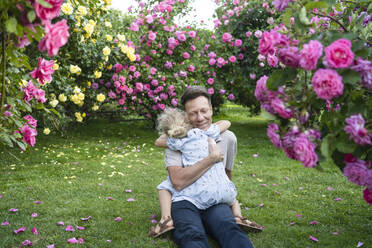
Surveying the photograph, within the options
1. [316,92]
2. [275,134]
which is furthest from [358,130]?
[275,134]

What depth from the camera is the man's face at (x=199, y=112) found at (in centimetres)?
272

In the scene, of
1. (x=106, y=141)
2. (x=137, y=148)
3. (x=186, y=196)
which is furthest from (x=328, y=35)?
(x=106, y=141)

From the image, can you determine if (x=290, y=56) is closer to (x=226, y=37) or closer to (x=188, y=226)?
(x=188, y=226)

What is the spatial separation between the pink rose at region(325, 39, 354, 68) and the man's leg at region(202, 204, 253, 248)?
4.40ft

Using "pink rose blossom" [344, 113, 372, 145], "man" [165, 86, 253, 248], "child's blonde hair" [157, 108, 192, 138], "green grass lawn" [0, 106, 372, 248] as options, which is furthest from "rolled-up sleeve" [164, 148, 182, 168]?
"pink rose blossom" [344, 113, 372, 145]

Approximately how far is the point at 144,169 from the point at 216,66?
131 inches

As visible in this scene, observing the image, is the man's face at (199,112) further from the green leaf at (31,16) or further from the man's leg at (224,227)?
the green leaf at (31,16)

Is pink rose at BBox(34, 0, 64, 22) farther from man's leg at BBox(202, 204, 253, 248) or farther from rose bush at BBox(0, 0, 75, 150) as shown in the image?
man's leg at BBox(202, 204, 253, 248)

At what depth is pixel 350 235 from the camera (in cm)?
269

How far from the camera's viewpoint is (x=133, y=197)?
346 centimetres

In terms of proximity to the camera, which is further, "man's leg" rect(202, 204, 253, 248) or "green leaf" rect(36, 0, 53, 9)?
"man's leg" rect(202, 204, 253, 248)

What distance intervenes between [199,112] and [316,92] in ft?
4.92

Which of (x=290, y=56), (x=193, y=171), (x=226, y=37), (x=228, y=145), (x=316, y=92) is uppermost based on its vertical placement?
(x=226, y=37)

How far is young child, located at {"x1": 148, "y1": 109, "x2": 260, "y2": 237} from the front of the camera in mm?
2580
